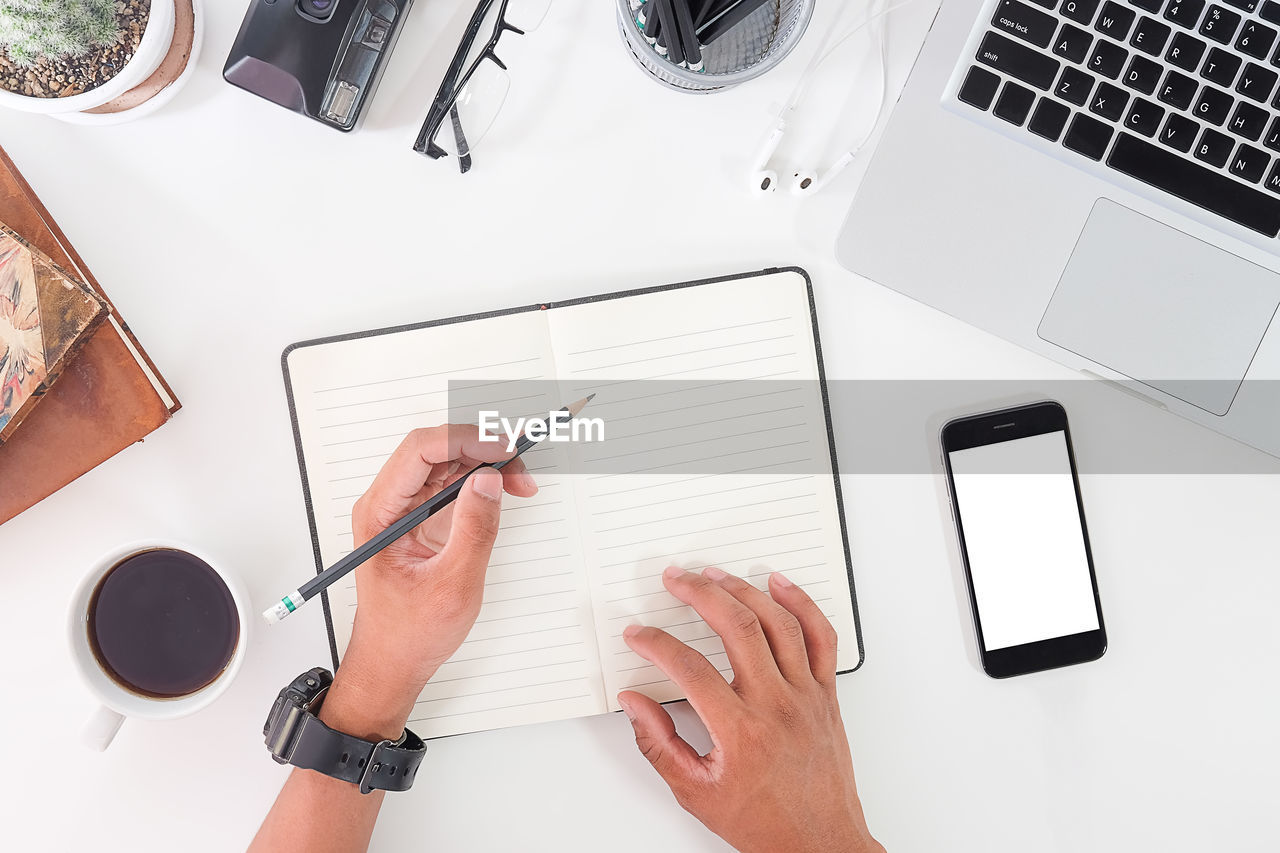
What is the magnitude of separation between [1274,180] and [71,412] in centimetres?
108

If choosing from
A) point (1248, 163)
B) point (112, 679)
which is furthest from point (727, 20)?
point (112, 679)

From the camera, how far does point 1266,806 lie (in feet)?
2.57

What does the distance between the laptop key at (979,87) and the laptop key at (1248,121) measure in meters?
0.20

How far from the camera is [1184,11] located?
631mm

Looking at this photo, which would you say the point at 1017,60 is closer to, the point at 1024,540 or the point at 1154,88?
the point at 1154,88

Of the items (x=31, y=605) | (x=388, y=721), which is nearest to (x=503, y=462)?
(x=388, y=721)

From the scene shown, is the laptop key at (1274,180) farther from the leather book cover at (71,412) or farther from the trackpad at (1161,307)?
the leather book cover at (71,412)

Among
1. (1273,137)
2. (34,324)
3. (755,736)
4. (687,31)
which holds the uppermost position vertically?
(1273,137)

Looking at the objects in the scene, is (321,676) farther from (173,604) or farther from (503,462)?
(503,462)

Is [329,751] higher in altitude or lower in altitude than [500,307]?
lower

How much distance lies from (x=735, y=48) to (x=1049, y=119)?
0.29 m

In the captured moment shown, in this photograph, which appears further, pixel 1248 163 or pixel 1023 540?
pixel 1023 540

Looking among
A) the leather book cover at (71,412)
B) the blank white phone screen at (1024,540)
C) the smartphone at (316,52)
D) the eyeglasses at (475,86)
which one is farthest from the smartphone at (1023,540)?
the leather book cover at (71,412)

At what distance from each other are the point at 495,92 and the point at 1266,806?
1.07 metres
